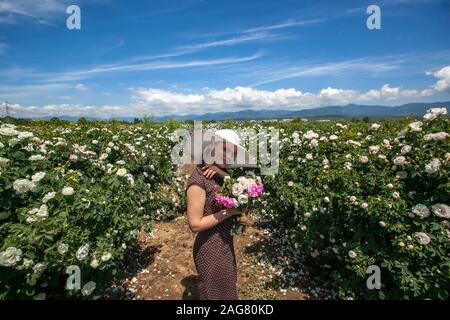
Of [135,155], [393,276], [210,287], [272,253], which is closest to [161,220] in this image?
[135,155]

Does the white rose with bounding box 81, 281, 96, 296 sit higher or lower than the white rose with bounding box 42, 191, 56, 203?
lower

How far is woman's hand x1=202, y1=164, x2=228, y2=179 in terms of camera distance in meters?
2.69

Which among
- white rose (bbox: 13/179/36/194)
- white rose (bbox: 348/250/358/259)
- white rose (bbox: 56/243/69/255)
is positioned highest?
white rose (bbox: 13/179/36/194)

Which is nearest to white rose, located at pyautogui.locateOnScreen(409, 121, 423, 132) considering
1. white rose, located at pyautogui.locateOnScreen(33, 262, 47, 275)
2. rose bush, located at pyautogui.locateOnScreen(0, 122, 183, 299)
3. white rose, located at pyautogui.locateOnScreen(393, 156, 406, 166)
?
white rose, located at pyautogui.locateOnScreen(393, 156, 406, 166)

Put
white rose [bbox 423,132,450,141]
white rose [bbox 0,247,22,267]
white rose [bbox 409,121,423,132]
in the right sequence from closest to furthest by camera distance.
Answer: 1. white rose [bbox 0,247,22,267]
2. white rose [bbox 423,132,450,141]
3. white rose [bbox 409,121,423,132]

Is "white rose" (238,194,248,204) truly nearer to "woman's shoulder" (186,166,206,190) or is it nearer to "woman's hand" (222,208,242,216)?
"woman's hand" (222,208,242,216)

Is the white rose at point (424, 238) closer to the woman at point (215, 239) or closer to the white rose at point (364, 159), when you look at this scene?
the white rose at point (364, 159)

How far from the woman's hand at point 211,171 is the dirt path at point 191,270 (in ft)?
7.97

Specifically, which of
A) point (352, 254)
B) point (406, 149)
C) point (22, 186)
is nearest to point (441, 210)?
point (406, 149)

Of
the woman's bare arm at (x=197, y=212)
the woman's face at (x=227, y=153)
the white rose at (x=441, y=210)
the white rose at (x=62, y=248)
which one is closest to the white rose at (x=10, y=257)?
the white rose at (x=62, y=248)

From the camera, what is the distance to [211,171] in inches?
106

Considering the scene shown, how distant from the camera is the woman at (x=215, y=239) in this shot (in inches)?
106

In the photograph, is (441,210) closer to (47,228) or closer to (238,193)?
(238,193)

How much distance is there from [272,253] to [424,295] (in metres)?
2.80
